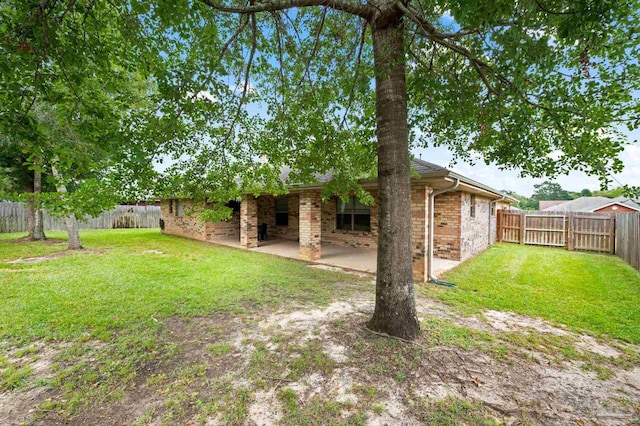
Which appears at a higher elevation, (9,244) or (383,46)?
(383,46)

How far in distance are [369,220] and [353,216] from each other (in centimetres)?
74

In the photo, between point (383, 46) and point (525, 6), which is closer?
point (525, 6)

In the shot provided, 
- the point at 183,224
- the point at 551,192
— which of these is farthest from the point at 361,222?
the point at 551,192

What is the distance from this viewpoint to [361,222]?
34.1 ft

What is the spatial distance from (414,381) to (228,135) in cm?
415

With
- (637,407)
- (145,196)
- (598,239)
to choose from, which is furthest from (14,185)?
(598,239)

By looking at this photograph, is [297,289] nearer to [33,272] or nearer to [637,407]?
[637,407]

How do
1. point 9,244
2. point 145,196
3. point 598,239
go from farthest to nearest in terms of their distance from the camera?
1. point 9,244
2. point 598,239
3. point 145,196

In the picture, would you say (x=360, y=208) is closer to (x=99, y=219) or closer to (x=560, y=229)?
(x=560, y=229)

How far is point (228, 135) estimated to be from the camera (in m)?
4.36

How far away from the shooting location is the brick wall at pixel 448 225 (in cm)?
823

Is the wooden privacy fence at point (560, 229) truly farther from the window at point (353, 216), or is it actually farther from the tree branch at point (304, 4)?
the tree branch at point (304, 4)

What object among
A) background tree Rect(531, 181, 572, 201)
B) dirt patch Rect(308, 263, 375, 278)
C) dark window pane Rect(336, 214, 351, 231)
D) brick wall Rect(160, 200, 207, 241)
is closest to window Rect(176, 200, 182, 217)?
brick wall Rect(160, 200, 207, 241)

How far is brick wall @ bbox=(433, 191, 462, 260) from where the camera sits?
8.23 meters
